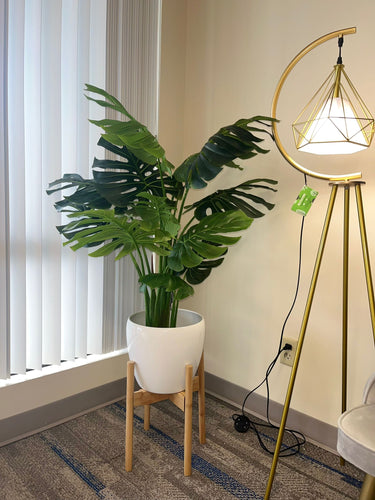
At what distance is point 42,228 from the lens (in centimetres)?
191

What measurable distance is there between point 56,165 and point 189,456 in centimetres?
142

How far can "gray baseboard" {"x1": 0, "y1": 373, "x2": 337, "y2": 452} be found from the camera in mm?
1871

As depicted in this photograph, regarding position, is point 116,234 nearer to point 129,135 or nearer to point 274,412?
point 129,135

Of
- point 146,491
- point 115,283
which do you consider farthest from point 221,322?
point 146,491

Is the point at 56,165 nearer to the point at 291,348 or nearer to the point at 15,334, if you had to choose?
the point at 15,334

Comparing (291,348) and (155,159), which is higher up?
(155,159)

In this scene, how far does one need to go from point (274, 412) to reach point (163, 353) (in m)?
0.84

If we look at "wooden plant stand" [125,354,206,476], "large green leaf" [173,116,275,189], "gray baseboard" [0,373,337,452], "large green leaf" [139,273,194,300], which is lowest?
"gray baseboard" [0,373,337,452]

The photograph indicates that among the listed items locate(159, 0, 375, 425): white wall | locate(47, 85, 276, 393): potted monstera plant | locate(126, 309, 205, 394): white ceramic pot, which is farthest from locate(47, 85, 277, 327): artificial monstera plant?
locate(159, 0, 375, 425): white wall

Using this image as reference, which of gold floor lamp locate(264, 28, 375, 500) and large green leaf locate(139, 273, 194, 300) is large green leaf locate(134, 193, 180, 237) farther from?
gold floor lamp locate(264, 28, 375, 500)

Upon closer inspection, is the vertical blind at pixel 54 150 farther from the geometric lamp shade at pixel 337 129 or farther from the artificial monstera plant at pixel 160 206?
the geometric lamp shade at pixel 337 129

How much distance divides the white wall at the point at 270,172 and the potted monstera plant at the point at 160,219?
13.1 inches

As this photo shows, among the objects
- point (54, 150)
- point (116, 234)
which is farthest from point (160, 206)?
point (54, 150)

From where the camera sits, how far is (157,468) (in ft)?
5.61
